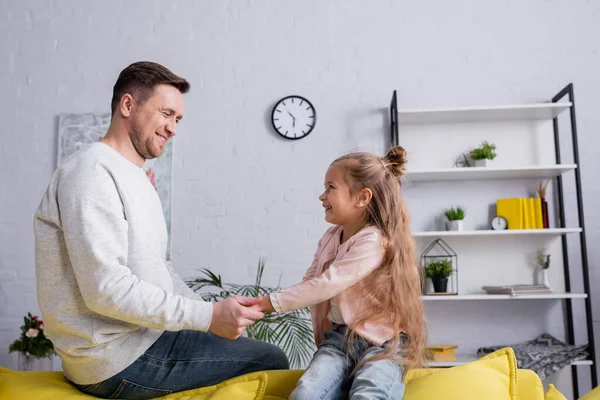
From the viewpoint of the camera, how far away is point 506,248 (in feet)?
12.5

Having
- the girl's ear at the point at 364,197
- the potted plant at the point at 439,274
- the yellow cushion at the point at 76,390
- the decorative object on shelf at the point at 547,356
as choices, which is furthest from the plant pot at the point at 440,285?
the yellow cushion at the point at 76,390

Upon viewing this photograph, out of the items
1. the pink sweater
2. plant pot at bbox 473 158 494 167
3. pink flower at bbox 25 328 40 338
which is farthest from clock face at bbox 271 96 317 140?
the pink sweater

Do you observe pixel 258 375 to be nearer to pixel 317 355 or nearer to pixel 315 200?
pixel 317 355

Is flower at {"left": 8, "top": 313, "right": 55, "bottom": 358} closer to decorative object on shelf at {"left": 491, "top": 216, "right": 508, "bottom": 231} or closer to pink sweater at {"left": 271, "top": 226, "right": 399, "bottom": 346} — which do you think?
A: pink sweater at {"left": 271, "top": 226, "right": 399, "bottom": 346}

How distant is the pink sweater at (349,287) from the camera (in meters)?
1.82

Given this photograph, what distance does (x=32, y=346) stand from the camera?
3412 mm

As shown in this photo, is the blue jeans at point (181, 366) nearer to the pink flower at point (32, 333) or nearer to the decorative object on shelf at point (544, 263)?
the pink flower at point (32, 333)

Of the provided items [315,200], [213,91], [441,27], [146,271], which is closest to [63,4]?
[213,91]

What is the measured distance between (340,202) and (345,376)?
55 cm

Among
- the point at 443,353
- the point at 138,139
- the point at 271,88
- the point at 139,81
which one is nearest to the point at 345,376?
the point at 138,139

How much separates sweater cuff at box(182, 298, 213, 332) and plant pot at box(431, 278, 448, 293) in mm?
2188

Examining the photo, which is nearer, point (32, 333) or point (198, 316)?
point (198, 316)

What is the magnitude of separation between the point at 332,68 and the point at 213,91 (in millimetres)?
780

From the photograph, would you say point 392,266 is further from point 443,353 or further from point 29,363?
point 29,363
